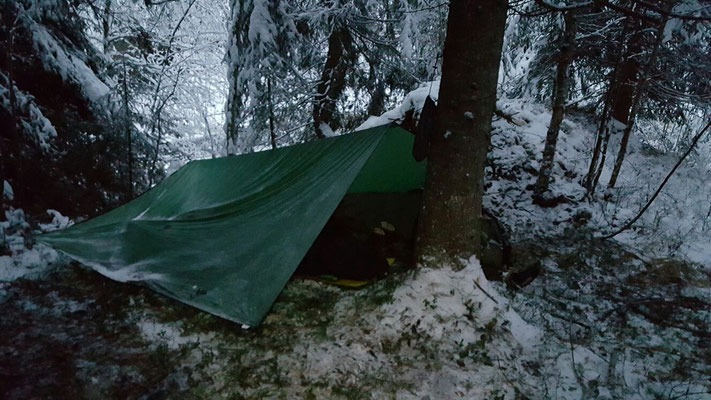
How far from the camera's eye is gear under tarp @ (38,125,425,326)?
2986mm

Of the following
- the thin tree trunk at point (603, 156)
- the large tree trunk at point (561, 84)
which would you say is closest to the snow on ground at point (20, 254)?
the large tree trunk at point (561, 84)

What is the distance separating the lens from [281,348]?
246 centimetres

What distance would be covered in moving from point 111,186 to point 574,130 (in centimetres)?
982

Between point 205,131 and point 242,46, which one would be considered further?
point 205,131

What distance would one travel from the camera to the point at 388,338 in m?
2.48

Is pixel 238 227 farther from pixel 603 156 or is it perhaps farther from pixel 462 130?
pixel 603 156

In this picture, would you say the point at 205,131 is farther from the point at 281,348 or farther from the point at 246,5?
the point at 281,348

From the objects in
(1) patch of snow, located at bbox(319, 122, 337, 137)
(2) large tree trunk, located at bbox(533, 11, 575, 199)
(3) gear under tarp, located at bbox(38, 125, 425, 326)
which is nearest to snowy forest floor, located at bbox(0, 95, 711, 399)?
(3) gear under tarp, located at bbox(38, 125, 425, 326)

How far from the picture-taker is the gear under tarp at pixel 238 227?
118 inches

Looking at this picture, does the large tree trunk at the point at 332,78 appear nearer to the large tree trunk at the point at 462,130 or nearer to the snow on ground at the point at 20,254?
the snow on ground at the point at 20,254

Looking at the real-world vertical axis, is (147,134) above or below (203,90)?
below

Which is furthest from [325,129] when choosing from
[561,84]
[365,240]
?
[365,240]

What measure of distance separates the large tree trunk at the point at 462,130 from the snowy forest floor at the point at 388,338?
264mm

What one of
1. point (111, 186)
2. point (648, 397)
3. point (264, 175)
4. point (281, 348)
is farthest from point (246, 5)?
point (648, 397)
